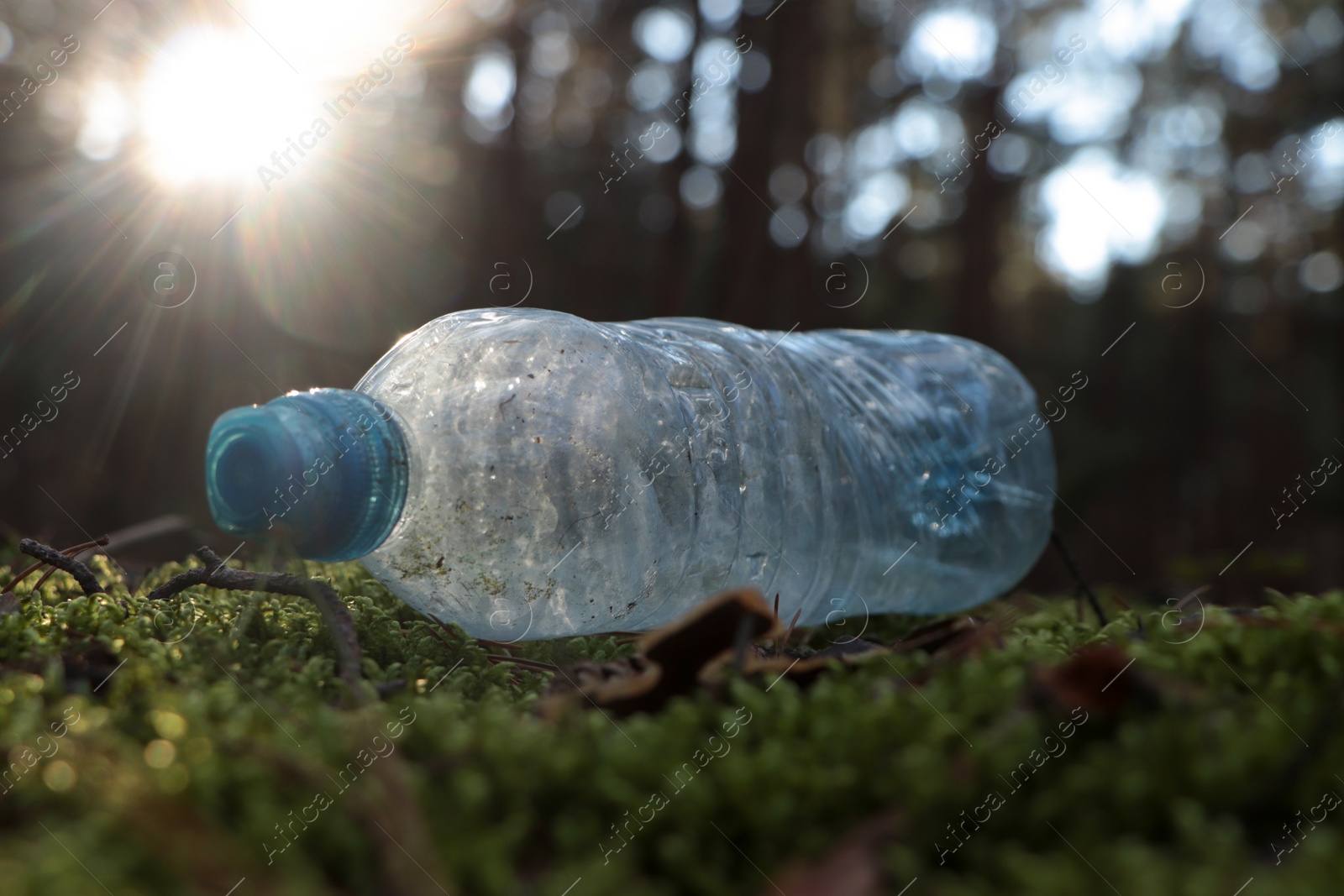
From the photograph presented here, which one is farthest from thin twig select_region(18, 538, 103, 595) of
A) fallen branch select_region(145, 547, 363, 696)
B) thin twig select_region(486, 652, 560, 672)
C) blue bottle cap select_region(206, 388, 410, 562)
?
thin twig select_region(486, 652, 560, 672)

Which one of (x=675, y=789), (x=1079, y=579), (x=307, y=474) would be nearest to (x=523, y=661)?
(x=307, y=474)

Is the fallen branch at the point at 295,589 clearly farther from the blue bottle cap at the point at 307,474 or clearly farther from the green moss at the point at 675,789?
the green moss at the point at 675,789

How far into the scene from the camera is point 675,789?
87 centimetres

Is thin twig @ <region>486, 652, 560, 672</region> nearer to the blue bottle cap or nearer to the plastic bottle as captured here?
the plastic bottle

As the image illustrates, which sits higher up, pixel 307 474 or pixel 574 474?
pixel 307 474

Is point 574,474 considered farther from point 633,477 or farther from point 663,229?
point 663,229

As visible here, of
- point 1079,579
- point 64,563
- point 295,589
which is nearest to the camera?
point 295,589

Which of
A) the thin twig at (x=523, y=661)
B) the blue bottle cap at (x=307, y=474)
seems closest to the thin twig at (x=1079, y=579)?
the thin twig at (x=523, y=661)

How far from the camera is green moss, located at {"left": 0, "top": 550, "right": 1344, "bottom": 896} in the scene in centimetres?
72

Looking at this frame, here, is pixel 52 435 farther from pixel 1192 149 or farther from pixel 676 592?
pixel 1192 149

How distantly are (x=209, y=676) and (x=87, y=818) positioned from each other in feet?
1.63

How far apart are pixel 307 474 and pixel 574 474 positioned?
499 millimetres

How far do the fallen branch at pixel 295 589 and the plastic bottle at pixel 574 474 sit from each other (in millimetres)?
88

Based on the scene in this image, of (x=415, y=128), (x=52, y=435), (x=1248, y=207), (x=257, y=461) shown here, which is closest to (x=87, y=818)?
(x=257, y=461)
